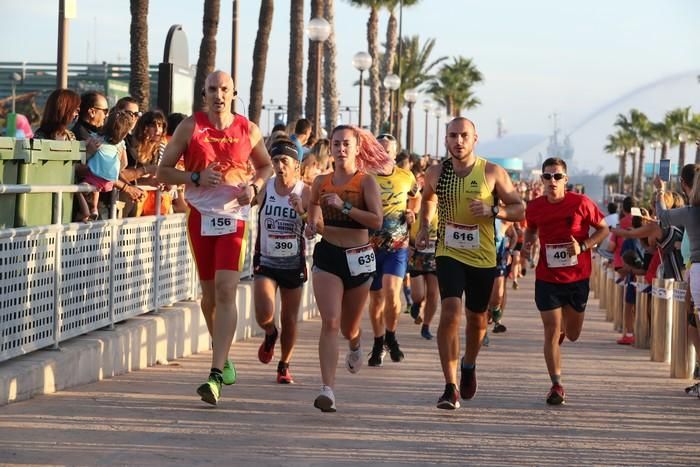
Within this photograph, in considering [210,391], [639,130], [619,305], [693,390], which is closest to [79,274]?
[210,391]

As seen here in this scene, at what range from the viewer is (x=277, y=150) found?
35.7 feet

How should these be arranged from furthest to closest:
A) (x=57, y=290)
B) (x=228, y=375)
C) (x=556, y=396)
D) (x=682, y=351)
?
(x=682, y=351), (x=556, y=396), (x=57, y=290), (x=228, y=375)

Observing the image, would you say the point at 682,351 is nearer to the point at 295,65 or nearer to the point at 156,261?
the point at 156,261

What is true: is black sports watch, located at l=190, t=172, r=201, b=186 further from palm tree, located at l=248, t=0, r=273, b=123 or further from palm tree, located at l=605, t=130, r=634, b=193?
palm tree, located at l=605, t=130, r=634, b=193

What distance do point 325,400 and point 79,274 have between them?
7.24 ft

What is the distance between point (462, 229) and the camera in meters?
9.95

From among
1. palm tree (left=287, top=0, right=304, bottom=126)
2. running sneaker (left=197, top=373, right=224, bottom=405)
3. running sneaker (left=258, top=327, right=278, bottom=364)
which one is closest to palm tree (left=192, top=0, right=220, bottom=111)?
palm tree (left=287, top=0, right=304, bottom=126)

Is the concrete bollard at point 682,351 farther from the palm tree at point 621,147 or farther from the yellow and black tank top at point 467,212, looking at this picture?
the palm tree at point 621,147

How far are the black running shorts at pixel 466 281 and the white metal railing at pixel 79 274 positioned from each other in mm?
2597

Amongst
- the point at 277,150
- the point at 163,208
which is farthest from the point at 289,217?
the point at 163,208

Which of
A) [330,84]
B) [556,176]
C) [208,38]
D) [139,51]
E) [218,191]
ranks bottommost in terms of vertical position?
[218,191]

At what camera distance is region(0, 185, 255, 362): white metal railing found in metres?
8.93

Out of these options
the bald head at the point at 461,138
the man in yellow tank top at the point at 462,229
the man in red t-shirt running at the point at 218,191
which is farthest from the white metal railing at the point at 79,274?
the bald head at the point at 461,138

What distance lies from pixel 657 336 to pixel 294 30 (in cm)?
2416
